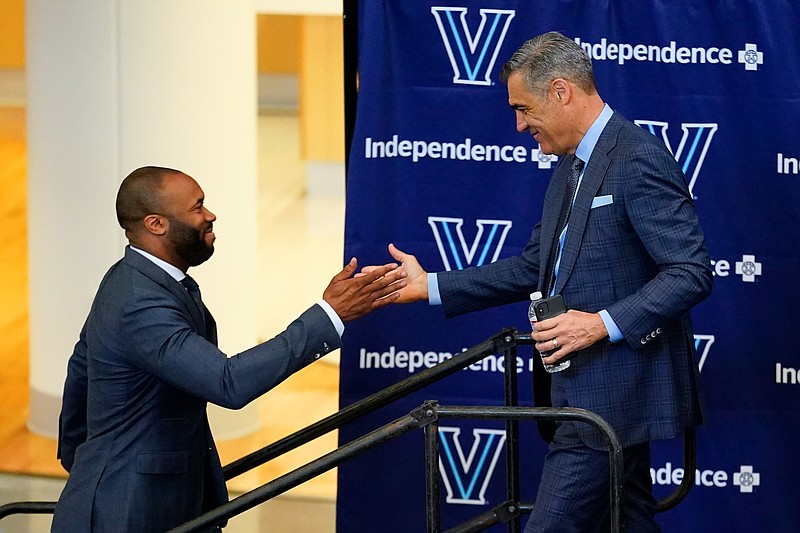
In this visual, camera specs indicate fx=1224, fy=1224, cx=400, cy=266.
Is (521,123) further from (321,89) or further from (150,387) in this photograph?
(321,89)

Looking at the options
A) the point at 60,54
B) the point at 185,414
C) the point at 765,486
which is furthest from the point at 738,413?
the point at 60,54

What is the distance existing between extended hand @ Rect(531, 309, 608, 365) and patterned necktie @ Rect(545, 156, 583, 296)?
252mm

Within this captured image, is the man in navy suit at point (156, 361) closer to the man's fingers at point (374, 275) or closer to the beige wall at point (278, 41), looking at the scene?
the man's fingers at point (374, 275)

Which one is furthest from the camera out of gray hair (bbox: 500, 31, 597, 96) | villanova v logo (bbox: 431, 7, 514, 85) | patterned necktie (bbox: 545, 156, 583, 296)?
villanova v logo (bbox: 431, 7, 514, 85)

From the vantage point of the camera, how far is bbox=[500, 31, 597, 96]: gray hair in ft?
9.51

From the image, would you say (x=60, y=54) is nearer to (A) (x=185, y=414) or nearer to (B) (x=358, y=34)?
(B) (x=358, y=34)

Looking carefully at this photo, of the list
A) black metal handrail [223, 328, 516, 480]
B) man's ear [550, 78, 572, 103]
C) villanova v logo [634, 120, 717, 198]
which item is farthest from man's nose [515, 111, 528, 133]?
villanova v logo [634, 120, 717, 198]

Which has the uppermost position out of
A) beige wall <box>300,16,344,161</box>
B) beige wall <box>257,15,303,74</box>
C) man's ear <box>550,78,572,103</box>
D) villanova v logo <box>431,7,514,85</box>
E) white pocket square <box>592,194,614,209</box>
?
beige wall <box>257,15,303,74</box>

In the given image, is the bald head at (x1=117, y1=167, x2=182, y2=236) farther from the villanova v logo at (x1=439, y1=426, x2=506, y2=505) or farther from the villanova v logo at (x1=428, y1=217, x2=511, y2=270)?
the villanova v logo at (x1=439, y1=426, x2=506, y2=505)

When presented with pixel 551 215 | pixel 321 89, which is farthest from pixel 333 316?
pixel 321 89

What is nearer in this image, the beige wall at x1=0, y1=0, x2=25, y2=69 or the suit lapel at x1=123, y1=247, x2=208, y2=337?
the suit lapel at x1=123, y1=247, x2=208, y2=337

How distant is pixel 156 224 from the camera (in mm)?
2873

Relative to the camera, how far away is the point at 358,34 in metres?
3.95

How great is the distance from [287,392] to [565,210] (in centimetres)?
391
